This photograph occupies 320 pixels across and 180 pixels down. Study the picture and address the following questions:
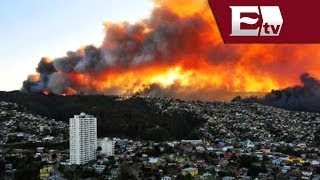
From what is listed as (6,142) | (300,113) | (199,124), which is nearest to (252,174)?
(6,142)

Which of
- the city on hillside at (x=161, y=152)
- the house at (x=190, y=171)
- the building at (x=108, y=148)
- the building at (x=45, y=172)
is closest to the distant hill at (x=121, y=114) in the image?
the city on hillside at (x=161, y=152)

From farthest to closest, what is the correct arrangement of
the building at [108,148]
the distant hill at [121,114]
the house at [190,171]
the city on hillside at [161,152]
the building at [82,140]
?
the distant hill at [121,114] → the building at [108,148] → the building at [82,140] → the city on hillside at [161,152] → the house at [190,171]

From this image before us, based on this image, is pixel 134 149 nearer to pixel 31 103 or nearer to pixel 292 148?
pixel 292 148

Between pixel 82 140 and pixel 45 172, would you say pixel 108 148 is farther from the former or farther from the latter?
pixel 45 172

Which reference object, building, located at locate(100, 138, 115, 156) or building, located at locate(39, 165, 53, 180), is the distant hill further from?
building, located at locate(39, 165, 53, 180)

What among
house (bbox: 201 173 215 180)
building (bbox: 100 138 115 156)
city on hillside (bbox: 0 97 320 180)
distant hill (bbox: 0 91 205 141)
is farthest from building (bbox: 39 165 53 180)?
distant hill (bbox: 0 91 205 141)

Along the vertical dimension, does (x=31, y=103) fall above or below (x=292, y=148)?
above

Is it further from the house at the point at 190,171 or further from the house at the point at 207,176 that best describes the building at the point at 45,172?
the house at the point at 207,176
